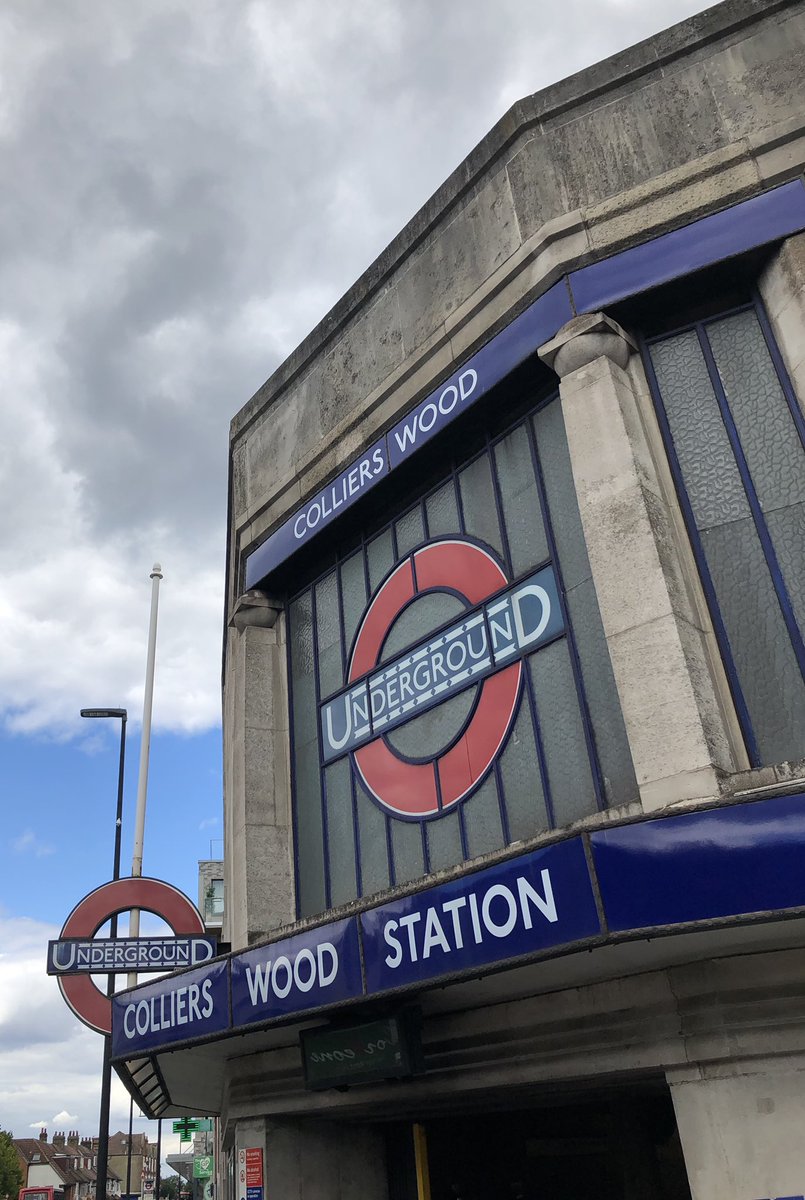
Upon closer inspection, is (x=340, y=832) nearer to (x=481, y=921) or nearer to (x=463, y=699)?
(x=463, y=699)

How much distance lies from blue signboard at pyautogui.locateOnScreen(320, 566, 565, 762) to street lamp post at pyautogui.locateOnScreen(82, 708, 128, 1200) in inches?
Answer: 182

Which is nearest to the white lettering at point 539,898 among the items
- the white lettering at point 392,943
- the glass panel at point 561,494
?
the white lettering at point 392,943

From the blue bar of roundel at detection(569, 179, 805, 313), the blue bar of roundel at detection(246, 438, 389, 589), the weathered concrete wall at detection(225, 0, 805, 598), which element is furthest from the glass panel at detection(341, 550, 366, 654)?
the blue bar of roundel at detection(569, 179, 805, 313)

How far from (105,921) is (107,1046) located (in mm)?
4106

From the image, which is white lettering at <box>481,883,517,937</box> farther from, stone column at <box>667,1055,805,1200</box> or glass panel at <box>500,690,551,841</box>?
glass panel at <box>500,690,551,841</box>

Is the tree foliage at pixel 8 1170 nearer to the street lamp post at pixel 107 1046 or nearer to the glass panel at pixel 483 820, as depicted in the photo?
the street lamp post at pixel 107 1046

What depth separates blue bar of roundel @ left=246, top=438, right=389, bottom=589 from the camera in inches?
485

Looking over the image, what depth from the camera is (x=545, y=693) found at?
9664 millimetres

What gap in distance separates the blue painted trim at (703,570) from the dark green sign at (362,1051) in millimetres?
4137

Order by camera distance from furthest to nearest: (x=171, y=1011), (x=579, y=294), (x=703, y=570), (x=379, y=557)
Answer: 1. (x=379, y=557)
2. (x=579, y=294)
3. (x=171, y=1011)
4. (x=703, y=570)

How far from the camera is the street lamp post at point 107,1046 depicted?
14.0 metres

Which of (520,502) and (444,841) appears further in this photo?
(520,502)

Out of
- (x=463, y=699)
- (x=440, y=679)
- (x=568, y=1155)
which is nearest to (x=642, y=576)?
(x=463, y=699)

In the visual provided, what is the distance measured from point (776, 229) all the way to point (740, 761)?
17.3 ft
